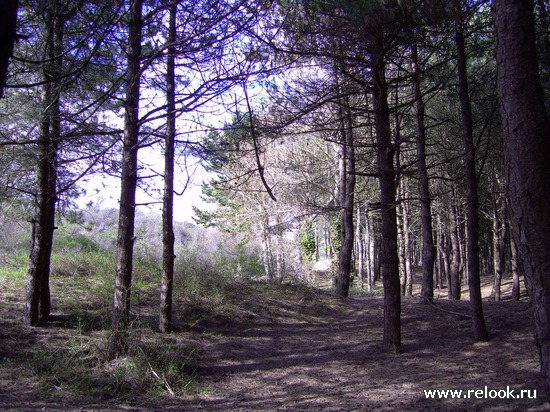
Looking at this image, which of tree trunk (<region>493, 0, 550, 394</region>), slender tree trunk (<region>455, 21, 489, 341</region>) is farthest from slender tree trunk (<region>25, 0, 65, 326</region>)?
slender tree trunk (<region>455, 21, 489, 341</region>)

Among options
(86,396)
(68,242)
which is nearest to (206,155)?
(86,396)

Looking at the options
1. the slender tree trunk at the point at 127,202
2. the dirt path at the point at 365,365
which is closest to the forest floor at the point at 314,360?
the dirt path at the point at 365,365

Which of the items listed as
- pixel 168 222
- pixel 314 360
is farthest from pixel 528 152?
pixel 168 222

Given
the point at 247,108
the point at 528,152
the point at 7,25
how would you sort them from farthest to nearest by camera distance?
the point at 247,108 → the point at 528,152 → the point at 7,25

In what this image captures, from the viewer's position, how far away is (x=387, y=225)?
770cm

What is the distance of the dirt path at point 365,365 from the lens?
224 inches

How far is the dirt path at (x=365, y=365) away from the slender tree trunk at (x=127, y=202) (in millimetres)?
1560

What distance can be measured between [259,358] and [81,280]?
5.04 metres

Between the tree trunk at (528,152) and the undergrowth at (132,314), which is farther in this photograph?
the undergrowth at (132,314)

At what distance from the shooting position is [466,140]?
789 cm

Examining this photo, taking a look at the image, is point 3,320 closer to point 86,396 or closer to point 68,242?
point 86,396

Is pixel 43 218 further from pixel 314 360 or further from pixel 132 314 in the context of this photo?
pixel 314 360

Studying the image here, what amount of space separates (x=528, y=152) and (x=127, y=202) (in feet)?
17.9

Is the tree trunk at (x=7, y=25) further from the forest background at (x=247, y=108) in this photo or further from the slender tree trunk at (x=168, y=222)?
the slender tree trunk at (x=168, y=222)
